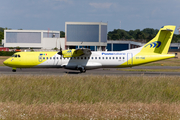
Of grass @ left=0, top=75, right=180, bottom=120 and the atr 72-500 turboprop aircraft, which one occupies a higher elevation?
the atr 72-500 turboprop aircraft

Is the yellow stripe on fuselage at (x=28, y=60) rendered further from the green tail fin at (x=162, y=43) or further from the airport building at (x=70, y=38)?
the airport building at (x=70, y=38)

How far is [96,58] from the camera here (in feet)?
98.4

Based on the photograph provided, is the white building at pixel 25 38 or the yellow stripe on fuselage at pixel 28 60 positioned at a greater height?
the white building at pixel 25 38

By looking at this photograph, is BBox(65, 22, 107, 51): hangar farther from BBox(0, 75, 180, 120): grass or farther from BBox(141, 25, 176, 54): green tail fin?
BBox(0, 75, 180, 120): grass

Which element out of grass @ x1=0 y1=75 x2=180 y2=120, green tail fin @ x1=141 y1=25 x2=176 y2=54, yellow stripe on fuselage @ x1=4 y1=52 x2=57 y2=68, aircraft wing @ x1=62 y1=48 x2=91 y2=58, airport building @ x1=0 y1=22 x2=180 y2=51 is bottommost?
grass @ x1=0 y1=75 x2=180 y2=120

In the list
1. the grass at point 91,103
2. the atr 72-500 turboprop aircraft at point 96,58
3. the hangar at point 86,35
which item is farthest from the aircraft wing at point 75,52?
Answer: the hangar at point 86,35

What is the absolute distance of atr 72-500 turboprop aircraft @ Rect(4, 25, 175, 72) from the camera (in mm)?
29531

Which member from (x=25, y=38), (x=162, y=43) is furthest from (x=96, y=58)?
(x=25, y=38)

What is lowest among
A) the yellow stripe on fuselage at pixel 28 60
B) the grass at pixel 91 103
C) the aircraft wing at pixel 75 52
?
the grass at pixel 91 103

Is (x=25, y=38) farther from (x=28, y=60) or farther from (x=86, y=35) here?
(x=28, y=60)

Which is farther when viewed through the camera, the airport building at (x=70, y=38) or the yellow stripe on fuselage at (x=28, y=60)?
the airport building at (x=70, y=38)

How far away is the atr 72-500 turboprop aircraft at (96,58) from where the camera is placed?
29.5 metres

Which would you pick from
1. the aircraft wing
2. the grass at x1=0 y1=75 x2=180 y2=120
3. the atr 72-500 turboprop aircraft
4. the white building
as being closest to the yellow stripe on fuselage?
the atr 72-500 turboprop aircraft

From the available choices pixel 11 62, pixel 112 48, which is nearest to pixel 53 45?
pixel 112 48
